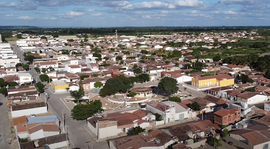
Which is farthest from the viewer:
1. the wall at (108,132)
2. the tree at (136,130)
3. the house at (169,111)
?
the house at (169,111)

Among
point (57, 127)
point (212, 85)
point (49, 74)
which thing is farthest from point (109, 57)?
point (57, 127)

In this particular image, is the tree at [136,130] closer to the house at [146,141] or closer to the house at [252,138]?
the house at [146,141]

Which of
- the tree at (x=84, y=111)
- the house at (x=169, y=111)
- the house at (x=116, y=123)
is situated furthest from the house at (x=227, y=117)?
the tree at (x=84, y=111)

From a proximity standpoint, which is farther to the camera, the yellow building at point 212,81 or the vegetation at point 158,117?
the yellow building at point 212,81

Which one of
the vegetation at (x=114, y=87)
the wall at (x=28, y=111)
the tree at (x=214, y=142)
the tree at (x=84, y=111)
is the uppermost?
the vegetation at (x=114, y=87)

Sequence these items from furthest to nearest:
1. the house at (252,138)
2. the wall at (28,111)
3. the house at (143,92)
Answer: the house at (143,92), the wall at (28,111), the house at (252,138)

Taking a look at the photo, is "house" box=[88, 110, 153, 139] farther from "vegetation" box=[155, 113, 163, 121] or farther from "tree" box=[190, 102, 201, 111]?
"tree" box=[190, 102, 201, 111]

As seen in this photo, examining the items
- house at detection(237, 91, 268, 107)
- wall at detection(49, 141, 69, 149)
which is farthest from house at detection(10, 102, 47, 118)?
house at detection(237, 91, 268, 107)
